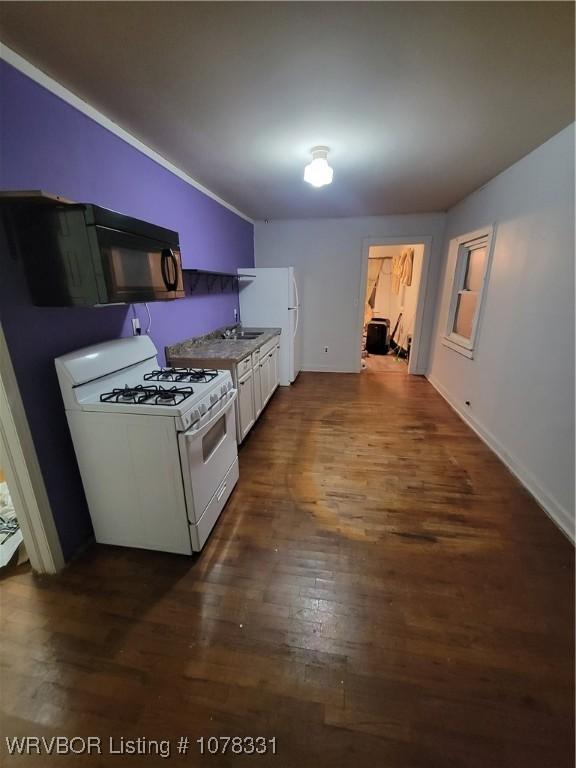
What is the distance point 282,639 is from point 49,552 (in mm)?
1298

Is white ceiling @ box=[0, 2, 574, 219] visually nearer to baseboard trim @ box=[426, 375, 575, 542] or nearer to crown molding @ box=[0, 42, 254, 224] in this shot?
crown molding @ box=[0, 42, 254, 224]

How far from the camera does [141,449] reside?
1.61 meters

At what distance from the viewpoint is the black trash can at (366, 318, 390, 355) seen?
256 inches

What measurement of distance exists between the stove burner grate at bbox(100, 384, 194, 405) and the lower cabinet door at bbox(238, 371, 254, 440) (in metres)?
1.02

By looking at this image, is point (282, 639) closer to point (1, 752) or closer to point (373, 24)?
point (1, 752)

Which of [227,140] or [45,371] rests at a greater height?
[227,140]

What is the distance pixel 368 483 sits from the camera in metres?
2.41

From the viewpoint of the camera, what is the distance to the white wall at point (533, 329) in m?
2.01

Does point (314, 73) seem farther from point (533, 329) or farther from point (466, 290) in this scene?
point (466, 290)

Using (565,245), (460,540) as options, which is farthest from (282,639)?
(565,245)

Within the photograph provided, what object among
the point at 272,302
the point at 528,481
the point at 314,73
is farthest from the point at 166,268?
the point at 528,481

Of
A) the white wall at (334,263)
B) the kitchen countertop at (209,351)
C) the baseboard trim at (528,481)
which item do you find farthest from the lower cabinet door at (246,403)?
the white wall at (334,263)

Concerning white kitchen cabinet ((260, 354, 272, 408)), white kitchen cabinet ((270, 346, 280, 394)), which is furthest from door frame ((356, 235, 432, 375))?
white kitchen cabinet ((260, 354, 272, 408))

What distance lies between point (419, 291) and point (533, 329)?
2686 millimetres
